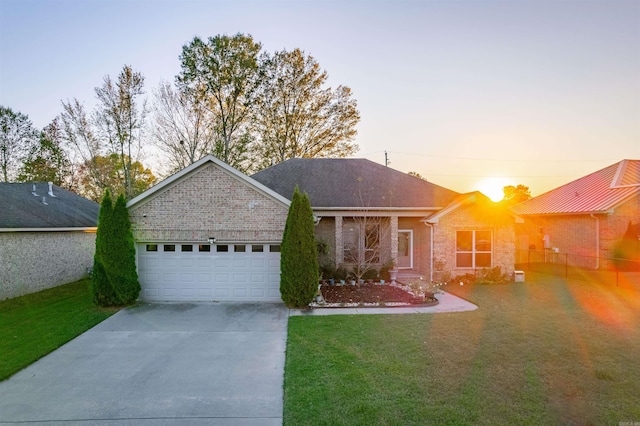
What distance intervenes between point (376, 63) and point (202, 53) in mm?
17300

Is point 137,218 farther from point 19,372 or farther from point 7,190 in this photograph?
point 7,190

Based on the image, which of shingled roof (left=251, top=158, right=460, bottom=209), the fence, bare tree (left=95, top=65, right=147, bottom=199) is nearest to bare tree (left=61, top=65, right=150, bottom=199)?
bare tree (left=95, top=65, right=147, bottom=199)

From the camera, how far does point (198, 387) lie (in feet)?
20.2

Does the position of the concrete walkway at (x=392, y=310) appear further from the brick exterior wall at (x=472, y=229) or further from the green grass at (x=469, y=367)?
the brick exterior wall at (x=472, y=229)

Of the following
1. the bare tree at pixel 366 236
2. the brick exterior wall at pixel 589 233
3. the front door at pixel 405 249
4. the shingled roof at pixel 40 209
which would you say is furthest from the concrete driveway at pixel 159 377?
the brick exterior wall at pixel 589 233

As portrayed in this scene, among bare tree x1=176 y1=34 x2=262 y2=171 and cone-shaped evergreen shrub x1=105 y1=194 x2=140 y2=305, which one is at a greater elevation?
bare tree x1=176 y1=34 x2=262 y2=171

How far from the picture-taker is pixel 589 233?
62.7 ft

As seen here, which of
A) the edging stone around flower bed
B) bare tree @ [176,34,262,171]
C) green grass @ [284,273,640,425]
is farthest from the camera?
bare tree @ [176,34,262,171]

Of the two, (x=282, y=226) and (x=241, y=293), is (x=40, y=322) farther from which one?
(x=282, y=226)

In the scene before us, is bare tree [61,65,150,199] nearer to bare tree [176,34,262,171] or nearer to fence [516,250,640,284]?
bare tree [176,34,262,171]

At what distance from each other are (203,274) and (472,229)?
11768 mm

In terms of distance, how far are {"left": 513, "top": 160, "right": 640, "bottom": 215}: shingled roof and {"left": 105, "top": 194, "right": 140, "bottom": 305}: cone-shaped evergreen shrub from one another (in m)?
21.7

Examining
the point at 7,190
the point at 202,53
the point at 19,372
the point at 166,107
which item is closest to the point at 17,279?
the point at 7,190

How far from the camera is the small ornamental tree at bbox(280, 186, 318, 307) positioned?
37.7 feet
